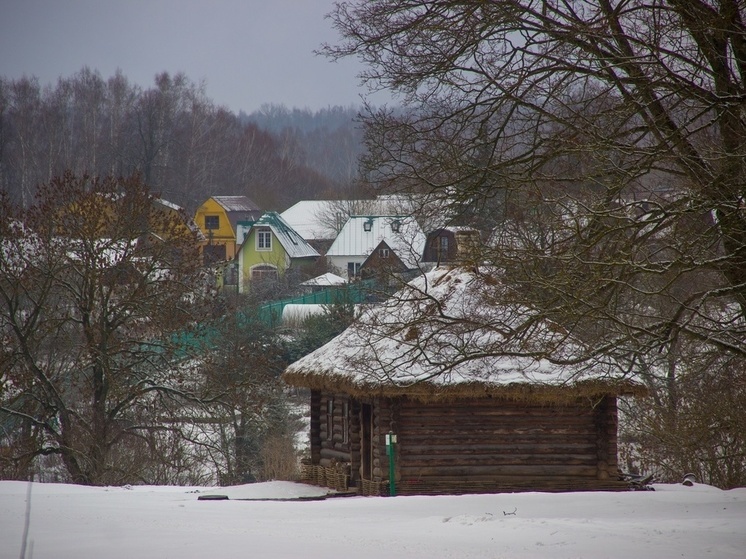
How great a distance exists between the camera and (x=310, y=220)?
75438 mm

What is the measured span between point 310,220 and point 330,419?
55.5 m

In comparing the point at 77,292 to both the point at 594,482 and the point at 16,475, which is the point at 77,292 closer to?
the point at 16,475

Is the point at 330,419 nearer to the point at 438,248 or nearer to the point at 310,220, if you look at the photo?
the point at 438,248

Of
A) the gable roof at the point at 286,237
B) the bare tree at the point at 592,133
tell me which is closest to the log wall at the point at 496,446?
the bare tree at the point at 592,133

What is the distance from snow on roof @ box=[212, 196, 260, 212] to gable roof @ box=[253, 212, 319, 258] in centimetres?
936

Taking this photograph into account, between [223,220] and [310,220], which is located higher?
[310,220]

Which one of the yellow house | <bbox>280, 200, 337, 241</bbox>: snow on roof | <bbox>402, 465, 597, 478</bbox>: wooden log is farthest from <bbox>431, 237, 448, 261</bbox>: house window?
<bbox>280, 200, 337, 241</bbox>: snow on roof

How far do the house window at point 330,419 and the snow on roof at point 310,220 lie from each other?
50558 millimetres

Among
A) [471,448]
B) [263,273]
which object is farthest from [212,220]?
[471,448]

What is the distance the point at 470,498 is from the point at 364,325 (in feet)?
10.3

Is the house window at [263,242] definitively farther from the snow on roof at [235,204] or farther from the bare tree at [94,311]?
the bare tree at [94,311]

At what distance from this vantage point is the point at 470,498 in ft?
43.6

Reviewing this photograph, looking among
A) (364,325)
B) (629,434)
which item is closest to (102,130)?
(629,434)

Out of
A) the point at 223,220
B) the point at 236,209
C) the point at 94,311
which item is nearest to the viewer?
the point at 94,311
